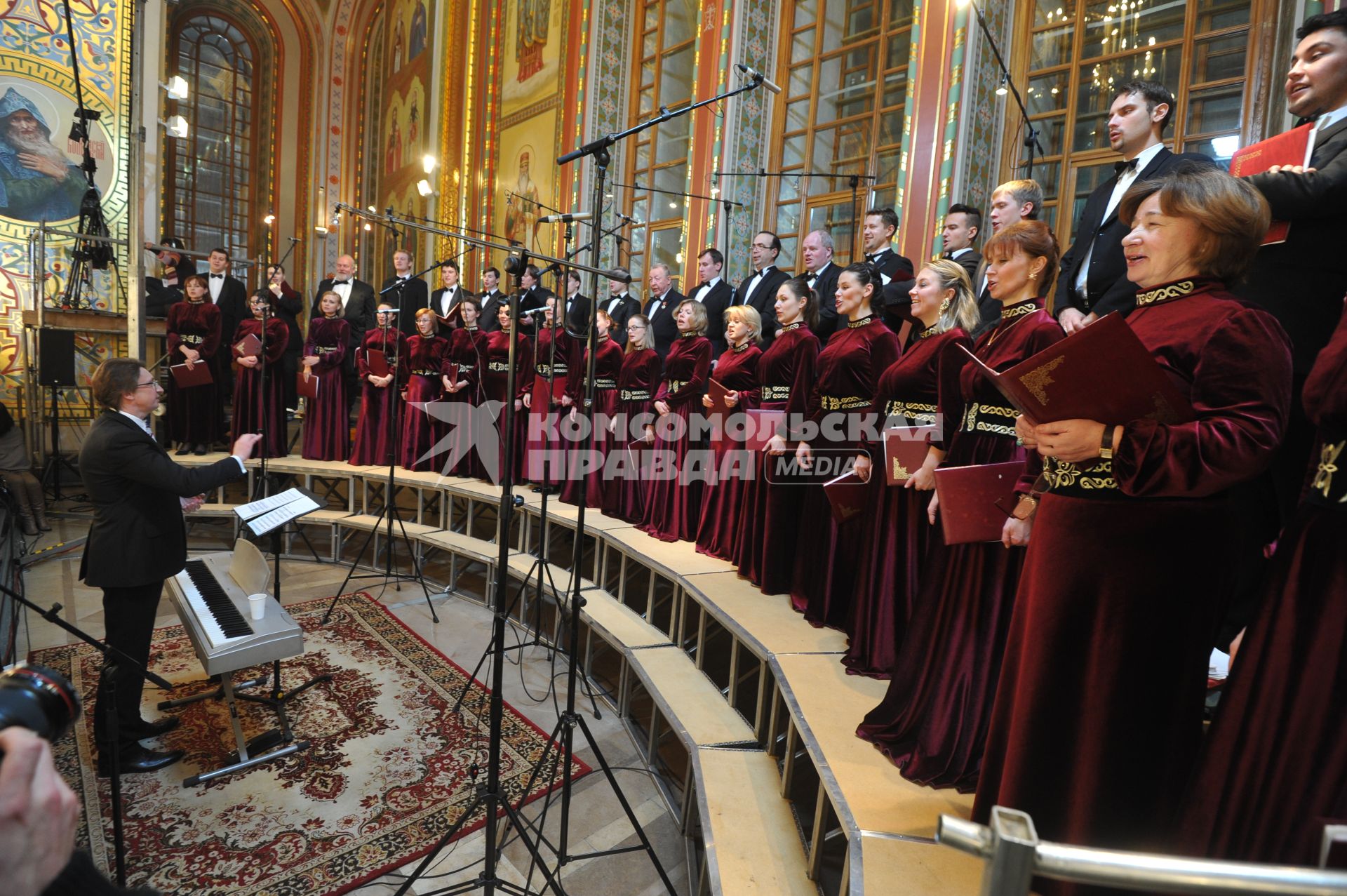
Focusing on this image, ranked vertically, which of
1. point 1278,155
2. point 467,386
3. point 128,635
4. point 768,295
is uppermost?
point 768,295

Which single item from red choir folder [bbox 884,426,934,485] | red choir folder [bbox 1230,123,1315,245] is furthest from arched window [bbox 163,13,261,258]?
red choir folder [bbox 1230,123,1315,245]

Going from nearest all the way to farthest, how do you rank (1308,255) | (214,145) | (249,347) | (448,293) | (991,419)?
(1308,255) < (991,419) < (249,347) < (448,293) < (214,145)

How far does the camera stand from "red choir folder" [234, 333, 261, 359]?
22.4 ft

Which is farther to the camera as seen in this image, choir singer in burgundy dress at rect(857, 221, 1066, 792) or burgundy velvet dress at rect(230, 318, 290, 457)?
burgundy velvet dress at rect(230, 318, 290, 457)

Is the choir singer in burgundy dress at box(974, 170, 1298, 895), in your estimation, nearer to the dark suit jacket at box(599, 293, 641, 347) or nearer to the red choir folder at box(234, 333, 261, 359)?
the dark suit jacket at box(599, 293, 641, 347)

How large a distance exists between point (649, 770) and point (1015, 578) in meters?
1.90

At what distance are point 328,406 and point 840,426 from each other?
19.7 feet

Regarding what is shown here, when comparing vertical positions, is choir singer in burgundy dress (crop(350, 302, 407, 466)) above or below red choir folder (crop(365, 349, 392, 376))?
below

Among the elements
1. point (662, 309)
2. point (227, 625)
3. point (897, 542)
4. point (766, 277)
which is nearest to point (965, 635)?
point (897, 542)

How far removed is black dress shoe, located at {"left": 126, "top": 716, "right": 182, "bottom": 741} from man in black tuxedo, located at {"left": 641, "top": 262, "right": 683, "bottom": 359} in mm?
3985

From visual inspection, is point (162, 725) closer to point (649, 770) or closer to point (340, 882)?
point (340, 882)

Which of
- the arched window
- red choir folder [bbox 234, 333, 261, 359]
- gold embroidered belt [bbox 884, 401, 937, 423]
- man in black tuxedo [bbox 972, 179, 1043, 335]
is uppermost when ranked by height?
the arched window

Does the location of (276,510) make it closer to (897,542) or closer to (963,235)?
(897,542)

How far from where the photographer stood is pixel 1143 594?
132cm
